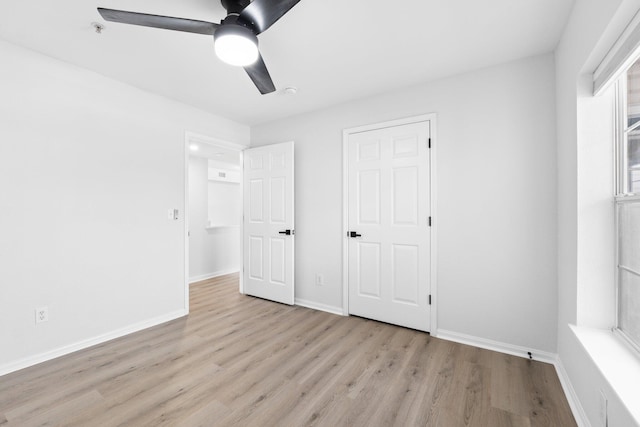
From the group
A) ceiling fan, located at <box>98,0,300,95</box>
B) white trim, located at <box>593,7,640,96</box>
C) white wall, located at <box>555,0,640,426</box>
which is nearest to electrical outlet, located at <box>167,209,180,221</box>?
ceiling fan, located at <box>98,0,300,95</box>

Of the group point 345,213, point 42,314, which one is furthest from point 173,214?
point 345,213

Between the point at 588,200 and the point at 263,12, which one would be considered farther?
the point at 588,200

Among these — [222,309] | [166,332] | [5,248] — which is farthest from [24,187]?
[222,309]

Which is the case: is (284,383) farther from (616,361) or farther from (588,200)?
(588,200)

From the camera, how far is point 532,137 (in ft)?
7.45

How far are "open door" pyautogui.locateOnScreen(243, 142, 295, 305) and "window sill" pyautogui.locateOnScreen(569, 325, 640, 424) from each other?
2.76 metres

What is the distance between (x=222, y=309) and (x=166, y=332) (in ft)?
2.42

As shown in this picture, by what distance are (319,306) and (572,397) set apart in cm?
233

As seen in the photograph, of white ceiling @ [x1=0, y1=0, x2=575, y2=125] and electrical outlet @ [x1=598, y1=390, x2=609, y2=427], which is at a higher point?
white ceiling @ [x1=0, y1=0, x2=575, y2=125]

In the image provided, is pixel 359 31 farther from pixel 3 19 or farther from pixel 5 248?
pixel 5 248

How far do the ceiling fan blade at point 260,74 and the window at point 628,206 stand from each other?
6.56 ft

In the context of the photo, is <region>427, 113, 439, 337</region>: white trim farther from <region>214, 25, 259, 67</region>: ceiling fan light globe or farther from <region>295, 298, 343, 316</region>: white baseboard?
<region>214, 25, 259, 67</region>: ceiling fan light globe

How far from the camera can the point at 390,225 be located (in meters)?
2.95

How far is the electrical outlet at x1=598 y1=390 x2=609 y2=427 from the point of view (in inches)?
49.2
